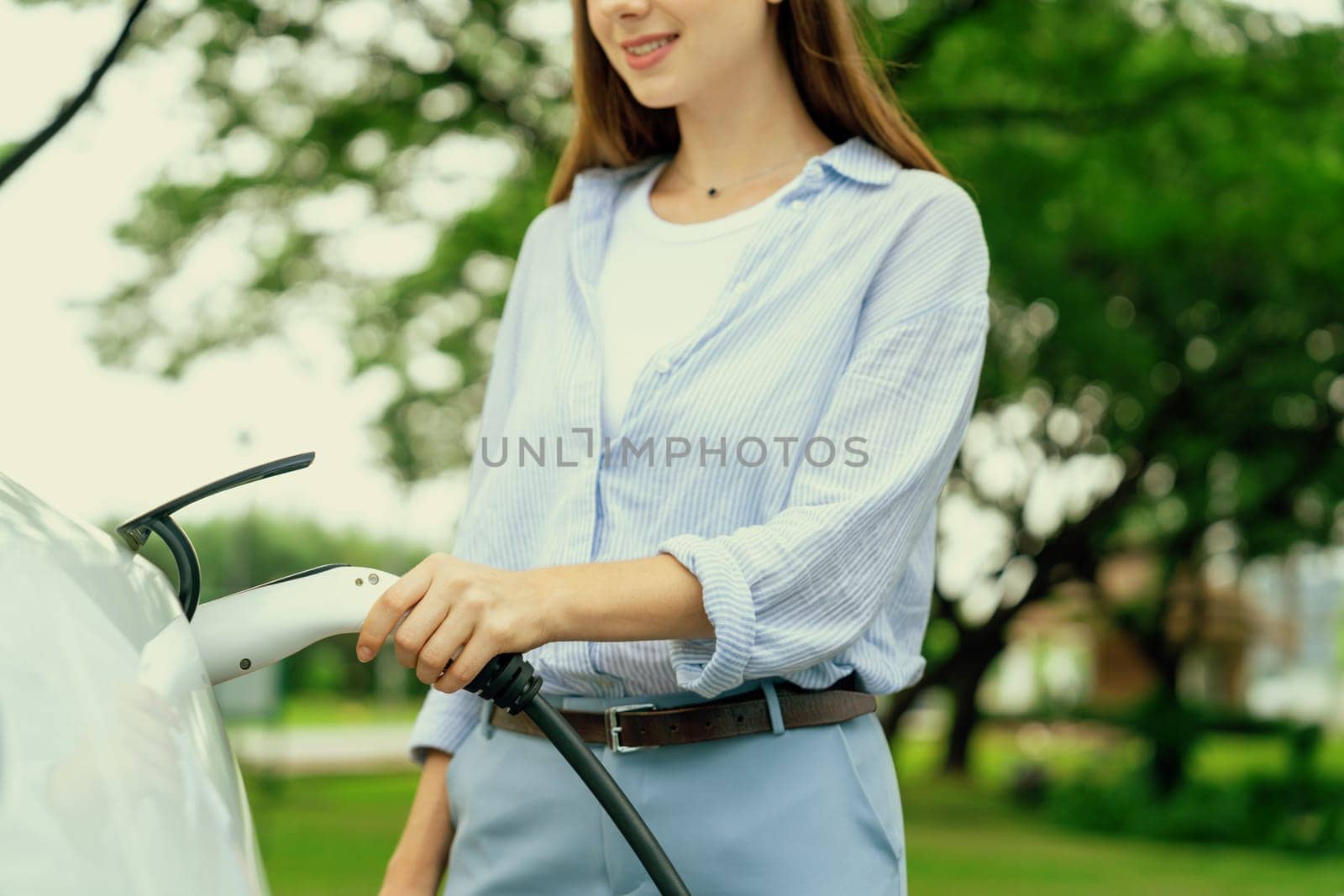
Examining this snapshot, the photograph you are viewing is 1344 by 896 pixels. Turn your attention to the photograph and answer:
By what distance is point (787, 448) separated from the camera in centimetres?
144

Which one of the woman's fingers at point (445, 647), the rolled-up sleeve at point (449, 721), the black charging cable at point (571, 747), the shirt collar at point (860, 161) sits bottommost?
the rolled-up sleeve at point (449, 721)

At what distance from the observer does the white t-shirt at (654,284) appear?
156 cm

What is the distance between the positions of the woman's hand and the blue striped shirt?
0.56 feet

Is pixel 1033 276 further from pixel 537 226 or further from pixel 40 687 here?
pixel 40 687

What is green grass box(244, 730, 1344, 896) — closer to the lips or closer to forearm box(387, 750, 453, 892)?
forearm box(387, 750, 453, 892)

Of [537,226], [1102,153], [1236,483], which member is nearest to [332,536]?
[1236,483]

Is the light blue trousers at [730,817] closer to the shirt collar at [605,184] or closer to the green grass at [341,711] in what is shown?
the shirt collar at [605,184]

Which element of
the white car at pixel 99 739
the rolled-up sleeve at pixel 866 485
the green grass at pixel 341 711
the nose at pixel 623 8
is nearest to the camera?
the white car at pixel 99 739

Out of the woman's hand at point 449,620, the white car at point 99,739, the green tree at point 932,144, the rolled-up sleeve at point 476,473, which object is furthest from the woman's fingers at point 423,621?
the green tree at point 932,144

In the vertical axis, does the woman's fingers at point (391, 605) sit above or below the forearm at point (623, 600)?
above

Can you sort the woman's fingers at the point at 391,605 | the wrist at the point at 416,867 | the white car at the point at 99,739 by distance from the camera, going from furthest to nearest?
1. the wrist at the point at 416,867
2. the woman's fingers at the point at 391,605
3. the white car at the point at 99,739

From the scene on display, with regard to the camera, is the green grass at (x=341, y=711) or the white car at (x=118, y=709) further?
the green grass at (x=341, y=711)

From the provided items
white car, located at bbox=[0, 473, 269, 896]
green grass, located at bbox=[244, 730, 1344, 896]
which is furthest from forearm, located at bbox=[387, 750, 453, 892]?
green grass, located at bbox=[244, 730, 1344, 896]

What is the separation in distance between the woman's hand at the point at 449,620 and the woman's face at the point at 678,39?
0.61 meters
